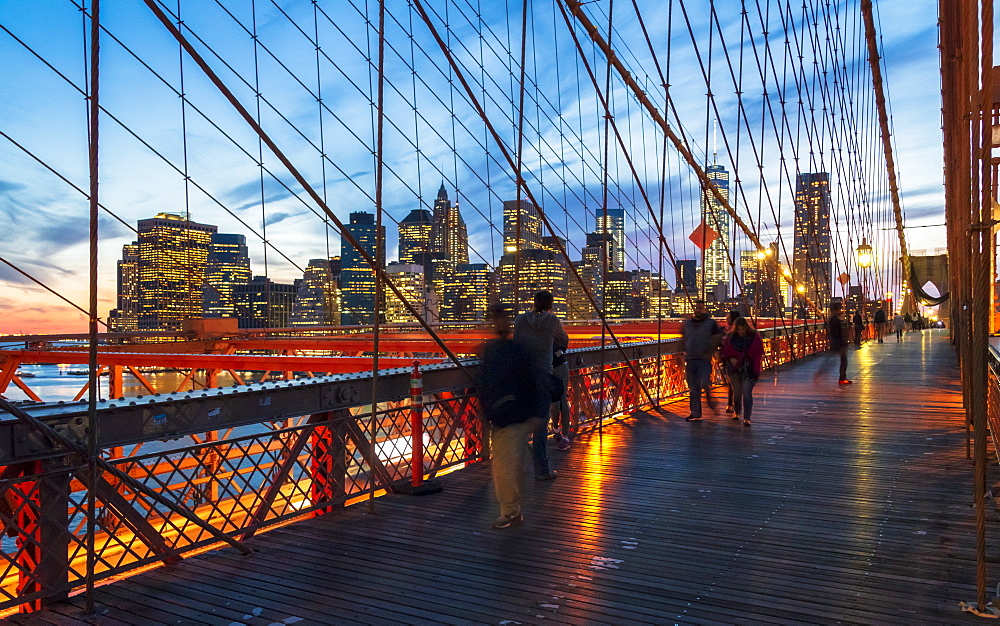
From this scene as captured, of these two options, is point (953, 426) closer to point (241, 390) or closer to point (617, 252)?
point (241, 390)

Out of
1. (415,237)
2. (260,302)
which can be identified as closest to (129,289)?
(260,302)

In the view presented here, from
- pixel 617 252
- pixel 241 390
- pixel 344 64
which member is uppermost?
pixel 344 64

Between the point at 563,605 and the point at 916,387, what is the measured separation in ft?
39.5

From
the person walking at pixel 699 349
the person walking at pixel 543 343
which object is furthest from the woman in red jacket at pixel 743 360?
the person walking at pixel 543 343

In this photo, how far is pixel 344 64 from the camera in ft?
117

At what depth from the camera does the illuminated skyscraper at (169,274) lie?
15.1 meters

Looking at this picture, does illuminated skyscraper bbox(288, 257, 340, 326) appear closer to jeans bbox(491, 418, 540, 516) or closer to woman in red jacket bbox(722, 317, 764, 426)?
woman in red jacket bbox(722, 317, 764, 426)

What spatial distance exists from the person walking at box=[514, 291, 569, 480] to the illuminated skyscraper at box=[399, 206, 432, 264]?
1267cm

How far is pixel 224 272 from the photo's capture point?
1866 centimetres

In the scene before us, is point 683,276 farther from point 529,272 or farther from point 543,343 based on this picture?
point 543,343

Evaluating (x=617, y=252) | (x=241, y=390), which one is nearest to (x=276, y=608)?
(x=241, y=390)

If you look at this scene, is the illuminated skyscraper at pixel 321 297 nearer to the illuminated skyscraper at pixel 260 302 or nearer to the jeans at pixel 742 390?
the illuminated skyscraper at pixel 260 302

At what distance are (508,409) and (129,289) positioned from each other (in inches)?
539

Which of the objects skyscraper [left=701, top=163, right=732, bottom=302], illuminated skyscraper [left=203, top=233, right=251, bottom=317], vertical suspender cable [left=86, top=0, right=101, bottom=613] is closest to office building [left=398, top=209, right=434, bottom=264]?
illuminated skyscraper [left=203, top=233, right=251, bottom=317]
